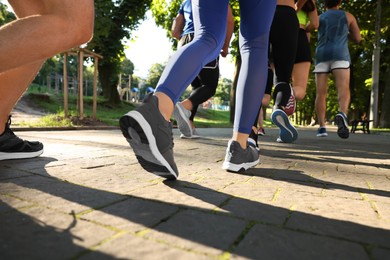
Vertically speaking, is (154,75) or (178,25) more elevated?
(154,75)

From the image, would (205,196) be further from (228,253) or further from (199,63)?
(199,63)

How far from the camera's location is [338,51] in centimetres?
546

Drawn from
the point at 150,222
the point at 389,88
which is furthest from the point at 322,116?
the point at 389,88

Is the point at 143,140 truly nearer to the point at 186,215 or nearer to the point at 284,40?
the point at 186,215

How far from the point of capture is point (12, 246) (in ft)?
2.72

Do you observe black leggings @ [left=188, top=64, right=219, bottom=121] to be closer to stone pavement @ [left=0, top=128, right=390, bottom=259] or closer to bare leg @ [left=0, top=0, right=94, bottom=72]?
stone pavement @ [left=0, top=128, right=390, bottom=259]

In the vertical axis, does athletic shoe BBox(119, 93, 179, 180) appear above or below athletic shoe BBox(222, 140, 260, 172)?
above

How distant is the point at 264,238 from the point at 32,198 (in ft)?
3.00

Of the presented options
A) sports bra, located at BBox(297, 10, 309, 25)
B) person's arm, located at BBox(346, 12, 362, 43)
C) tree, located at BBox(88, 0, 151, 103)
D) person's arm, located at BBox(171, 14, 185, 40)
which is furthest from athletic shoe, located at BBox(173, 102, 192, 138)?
tree, located at BBox(88, 0, 151, 103)

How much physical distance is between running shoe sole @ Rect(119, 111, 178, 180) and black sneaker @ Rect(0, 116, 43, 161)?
116 centimetres

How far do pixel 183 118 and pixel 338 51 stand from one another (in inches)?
120

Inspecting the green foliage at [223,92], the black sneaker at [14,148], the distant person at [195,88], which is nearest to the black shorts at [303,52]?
the distant person at [195,88]

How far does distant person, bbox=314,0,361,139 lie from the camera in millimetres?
5457

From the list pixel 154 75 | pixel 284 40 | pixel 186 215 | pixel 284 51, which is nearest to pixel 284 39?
pixel 284 40
